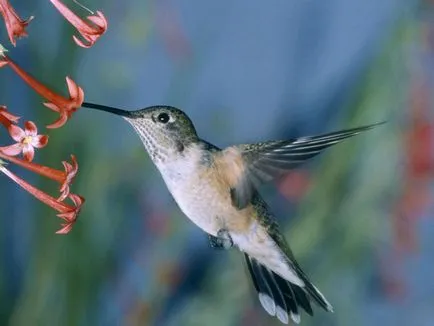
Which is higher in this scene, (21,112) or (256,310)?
(21,112)

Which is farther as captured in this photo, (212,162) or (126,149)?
(126,149)

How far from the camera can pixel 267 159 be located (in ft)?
2.71

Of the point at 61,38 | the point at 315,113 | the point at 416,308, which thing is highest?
the point at 61,38

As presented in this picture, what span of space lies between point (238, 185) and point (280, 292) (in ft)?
0.42

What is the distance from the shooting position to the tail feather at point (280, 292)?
913 millimetres

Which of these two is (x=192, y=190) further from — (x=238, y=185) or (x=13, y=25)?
(x=13, y=25)

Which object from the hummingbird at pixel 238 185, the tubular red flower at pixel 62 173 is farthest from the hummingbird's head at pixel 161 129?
the tubular red flower at pixel 62 173

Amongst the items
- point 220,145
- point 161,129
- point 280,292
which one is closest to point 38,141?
point 161,129

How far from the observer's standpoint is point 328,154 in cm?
176

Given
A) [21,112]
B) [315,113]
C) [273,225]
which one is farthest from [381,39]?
[273,225]

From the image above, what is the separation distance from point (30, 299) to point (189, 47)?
523mm

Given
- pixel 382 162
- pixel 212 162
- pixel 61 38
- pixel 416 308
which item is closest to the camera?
pixel 212 162

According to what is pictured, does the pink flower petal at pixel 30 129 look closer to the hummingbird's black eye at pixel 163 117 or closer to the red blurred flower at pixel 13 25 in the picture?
the red blurred flower at pixel 13 25

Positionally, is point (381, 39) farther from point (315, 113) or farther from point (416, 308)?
point (416, 308)
